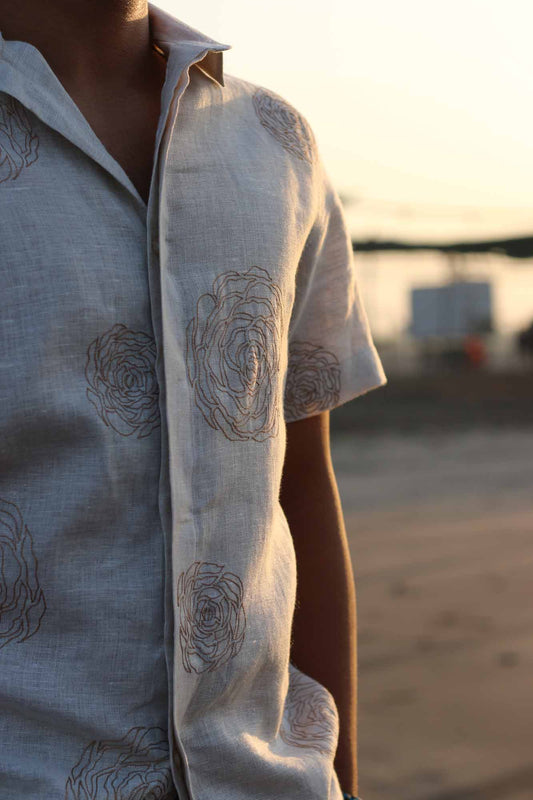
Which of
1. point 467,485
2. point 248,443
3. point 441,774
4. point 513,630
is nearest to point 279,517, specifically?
point 248,443

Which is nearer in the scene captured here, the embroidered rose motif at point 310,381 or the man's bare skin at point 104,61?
the man's bare skin at point 104,61

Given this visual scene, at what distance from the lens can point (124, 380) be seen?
2.94ft

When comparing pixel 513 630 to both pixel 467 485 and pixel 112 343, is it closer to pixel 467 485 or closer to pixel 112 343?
pixel 112 343

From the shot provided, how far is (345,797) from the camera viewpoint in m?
1.12

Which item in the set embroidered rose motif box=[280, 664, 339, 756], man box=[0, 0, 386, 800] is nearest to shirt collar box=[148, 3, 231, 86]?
man box=[0, 0, 386, 800]

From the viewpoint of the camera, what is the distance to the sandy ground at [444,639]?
302 cm

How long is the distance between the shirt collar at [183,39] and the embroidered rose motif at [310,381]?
12.8 inches

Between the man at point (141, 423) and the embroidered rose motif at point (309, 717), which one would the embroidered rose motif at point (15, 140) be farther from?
the embroidered rose motif at point (309, 717)

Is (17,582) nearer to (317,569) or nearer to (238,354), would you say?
(238,354)

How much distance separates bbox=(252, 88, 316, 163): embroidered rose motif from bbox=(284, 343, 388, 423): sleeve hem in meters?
0.25

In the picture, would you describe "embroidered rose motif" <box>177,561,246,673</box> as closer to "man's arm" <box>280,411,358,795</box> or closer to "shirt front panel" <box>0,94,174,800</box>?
"shirt front panel" <box>0,94,174,800</box>

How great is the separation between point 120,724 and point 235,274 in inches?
16.6

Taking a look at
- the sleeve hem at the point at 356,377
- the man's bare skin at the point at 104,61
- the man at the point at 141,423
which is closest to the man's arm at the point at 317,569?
the sleeve hem at the point at 356,377

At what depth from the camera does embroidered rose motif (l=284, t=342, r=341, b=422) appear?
3.99ft
